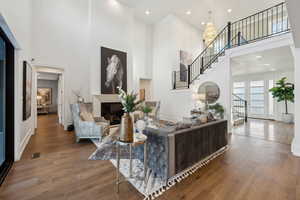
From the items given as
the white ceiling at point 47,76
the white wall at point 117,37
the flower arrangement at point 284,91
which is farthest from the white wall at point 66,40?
the flower arrangement at point 284,91

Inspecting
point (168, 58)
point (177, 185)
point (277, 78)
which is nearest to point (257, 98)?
point (277, 78)

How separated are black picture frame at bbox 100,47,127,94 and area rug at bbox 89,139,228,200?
3223mm

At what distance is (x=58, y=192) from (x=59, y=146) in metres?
2.10

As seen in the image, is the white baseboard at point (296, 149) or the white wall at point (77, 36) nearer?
the white baseboard at point (296, 149)

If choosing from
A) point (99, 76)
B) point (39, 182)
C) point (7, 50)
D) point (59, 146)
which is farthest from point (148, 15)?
point (39, 182)

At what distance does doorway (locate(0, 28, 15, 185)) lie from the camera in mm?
2646

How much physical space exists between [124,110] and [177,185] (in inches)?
54.0

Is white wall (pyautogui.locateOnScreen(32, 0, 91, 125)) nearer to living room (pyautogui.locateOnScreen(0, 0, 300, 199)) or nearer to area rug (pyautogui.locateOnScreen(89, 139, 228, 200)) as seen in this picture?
living room (pyautogui.locateOnScreen(0, 0, 300, 199))

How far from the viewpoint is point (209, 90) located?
585cm

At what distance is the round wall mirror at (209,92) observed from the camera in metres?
5.52

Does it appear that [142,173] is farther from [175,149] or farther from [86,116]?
[86,116]

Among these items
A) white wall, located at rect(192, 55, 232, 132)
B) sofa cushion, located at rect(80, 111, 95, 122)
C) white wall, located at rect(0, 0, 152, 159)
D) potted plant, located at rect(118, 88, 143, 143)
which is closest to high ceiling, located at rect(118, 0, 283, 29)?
white wall, located at rect(0, 0, 152, 159)

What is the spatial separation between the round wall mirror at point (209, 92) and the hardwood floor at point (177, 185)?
2623 millimetres

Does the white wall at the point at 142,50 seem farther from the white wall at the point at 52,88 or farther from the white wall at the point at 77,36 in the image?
the white wall at the point at 52,88
